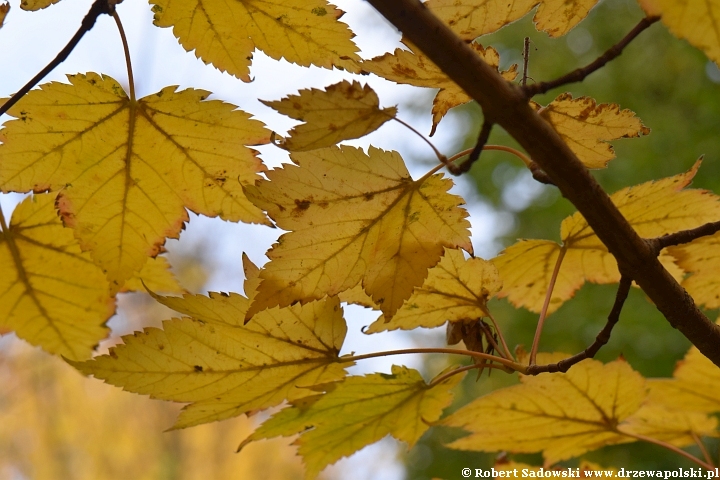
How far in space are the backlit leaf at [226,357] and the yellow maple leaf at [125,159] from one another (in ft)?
0.28

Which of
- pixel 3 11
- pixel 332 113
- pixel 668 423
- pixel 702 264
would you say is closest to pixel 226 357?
pixel 332 113

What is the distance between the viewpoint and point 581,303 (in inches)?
109

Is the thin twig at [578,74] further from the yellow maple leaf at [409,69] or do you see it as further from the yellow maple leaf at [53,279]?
the yellow maple leaf at [53,279]

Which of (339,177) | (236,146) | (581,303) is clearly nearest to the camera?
(339,177)

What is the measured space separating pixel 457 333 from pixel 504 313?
255 centimetres

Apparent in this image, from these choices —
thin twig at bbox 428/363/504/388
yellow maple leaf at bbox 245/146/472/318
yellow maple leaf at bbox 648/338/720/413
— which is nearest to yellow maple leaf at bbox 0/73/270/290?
yellow maple leaf at bbox 245/146/472/318

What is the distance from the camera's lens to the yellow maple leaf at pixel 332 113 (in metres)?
0.40

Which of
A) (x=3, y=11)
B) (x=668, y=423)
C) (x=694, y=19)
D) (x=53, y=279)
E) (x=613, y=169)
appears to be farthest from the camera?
(x=613, y=169)

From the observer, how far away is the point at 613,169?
2812 mm

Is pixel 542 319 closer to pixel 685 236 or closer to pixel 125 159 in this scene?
pixel 685 236

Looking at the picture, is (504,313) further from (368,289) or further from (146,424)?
(146,424)

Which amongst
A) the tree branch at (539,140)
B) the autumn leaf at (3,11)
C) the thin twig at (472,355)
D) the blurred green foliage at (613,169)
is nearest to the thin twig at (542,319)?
the thin twig at (472,355)

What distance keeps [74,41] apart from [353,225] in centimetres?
28

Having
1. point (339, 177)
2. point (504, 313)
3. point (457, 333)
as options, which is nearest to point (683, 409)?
point (457, 333)
